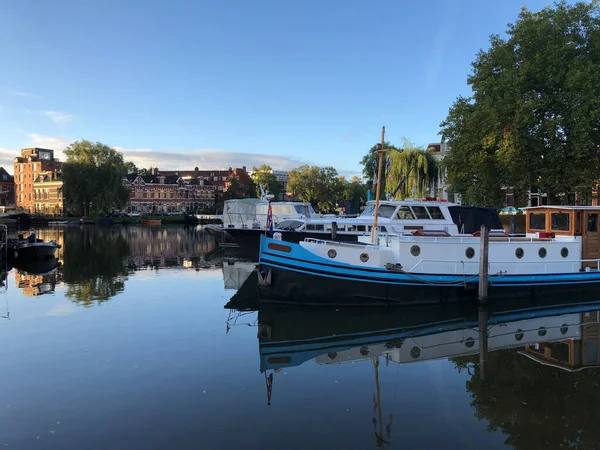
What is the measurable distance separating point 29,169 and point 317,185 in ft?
236

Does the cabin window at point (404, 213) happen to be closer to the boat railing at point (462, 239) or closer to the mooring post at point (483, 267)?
the boat railing at point (462, 239)

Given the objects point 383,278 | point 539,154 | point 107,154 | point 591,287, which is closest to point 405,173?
point 539,154

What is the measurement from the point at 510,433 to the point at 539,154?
84.5ft

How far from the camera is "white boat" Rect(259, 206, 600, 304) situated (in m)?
16.4

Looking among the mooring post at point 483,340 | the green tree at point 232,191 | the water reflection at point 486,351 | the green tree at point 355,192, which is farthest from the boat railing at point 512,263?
the green tree at point 232,191

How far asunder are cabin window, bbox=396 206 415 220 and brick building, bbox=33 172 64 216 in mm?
99993

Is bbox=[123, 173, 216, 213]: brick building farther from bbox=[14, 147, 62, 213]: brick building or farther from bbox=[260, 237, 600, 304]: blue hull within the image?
bbox=[260, 237, 600, 304]: blue hull

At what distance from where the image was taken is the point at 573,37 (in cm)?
2839

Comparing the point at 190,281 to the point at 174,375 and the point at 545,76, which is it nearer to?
the point at 174,375

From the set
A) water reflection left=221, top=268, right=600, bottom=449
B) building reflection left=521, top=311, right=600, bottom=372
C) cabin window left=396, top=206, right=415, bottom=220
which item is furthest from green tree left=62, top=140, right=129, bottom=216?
building reflection left=521, top=311, right=600, bottom=372

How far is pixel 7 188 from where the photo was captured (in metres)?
122

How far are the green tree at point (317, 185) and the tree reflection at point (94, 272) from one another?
6086 centimetres

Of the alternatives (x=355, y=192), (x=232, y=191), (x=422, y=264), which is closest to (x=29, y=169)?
(x=232, y=191)

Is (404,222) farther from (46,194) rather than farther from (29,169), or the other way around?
(29,169)
